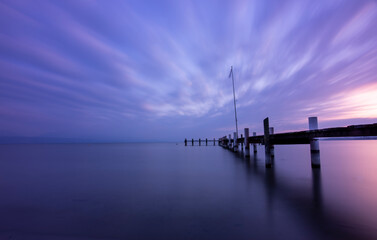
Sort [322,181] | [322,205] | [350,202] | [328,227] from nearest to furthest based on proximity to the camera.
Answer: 1. [328,227]
2. [322,205]
3. [350,202]
4. [322,181]

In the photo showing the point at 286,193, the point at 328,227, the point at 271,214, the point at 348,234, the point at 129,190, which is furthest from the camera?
the point at 129,190

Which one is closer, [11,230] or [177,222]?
[11,230]

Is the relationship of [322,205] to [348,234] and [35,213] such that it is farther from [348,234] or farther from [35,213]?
[35,213]

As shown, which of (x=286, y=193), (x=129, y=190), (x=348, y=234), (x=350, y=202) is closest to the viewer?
(x=348, y=234)

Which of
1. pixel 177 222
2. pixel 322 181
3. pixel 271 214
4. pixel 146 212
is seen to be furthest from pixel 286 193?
pixel 146 212

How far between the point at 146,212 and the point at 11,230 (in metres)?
2.71

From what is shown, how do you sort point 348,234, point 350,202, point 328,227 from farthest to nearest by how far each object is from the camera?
point 350,202 < point 328,227 < point 348,234

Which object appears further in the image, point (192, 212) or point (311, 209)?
point (311, 209)

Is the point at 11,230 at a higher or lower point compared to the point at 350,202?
higher

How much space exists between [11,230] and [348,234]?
21.6 ft

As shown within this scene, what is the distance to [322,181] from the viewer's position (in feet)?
27.2

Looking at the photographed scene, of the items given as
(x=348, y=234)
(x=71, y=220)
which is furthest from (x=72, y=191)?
(x=348, y=234)

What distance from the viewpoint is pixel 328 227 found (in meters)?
3.70

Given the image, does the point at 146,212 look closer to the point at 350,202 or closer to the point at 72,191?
the point at 72,191
